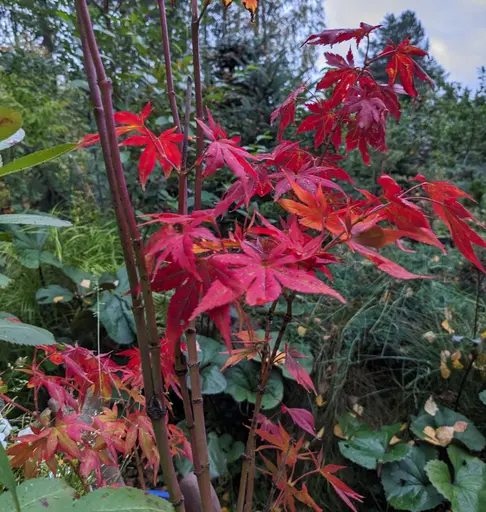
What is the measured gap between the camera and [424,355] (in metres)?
1.47

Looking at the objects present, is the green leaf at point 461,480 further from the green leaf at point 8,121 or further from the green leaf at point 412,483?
the green leaf at point 8,121

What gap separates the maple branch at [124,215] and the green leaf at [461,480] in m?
0.98

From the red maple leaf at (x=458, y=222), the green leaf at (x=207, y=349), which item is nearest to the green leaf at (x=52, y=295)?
the green leaf at (x=207, y=349)

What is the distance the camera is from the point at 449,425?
48.2 inches

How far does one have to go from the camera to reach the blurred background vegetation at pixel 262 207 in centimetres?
141

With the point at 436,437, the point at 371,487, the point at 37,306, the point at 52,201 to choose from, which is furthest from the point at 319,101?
the point at 52,201

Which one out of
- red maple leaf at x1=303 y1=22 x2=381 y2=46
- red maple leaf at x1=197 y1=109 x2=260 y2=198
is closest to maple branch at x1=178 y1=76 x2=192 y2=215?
red maple leaf at x1=197 y1=109 x2=260 y2=198

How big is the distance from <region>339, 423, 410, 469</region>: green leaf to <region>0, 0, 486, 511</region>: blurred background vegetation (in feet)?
0.41

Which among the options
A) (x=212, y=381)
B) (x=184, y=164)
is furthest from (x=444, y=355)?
(x=184, y=164)

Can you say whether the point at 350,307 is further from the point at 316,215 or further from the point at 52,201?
the point at 52,201

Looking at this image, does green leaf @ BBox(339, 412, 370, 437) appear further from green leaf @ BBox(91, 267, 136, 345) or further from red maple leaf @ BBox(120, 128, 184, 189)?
red maple leaf @ BBox(120, 128, 184, 189)

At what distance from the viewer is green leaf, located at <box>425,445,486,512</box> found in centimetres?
104

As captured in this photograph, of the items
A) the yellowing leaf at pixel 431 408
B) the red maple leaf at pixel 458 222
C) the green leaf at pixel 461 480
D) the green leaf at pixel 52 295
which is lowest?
Answer: the green leaf at pixel 461 480

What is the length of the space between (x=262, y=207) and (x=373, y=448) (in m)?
1.40
